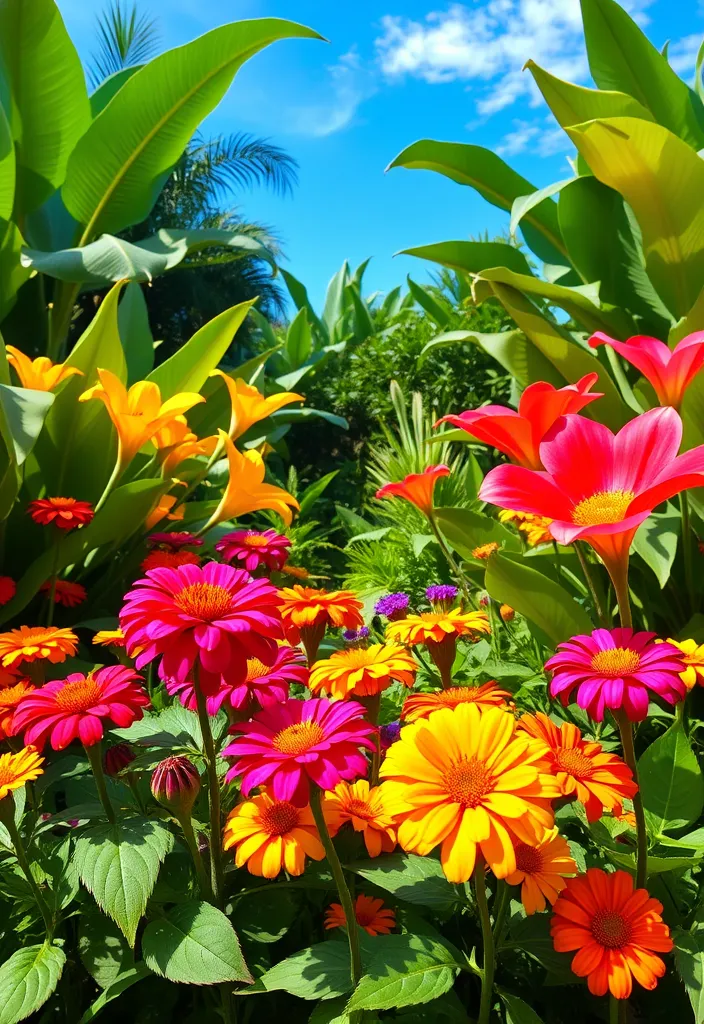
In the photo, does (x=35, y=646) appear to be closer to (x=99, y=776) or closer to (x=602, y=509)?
(x=99, y=776)

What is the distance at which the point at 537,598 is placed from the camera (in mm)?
1103

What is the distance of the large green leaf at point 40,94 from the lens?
210 cm

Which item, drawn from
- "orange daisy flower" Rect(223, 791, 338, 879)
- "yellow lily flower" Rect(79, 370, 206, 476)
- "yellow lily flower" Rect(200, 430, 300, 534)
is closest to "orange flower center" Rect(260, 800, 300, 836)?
"orange daisy flower" Rect(223, 791, 338, 879)

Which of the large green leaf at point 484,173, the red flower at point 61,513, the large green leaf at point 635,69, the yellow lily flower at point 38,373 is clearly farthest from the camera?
the large green leaf at point 484,173

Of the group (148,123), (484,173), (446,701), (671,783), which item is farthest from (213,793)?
(148,123)

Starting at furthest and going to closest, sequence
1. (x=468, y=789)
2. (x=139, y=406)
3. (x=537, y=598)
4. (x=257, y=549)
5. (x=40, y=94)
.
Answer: (x=40, y=94) < (x=139, y=406) < (x=257, y=549) < (x=537, y=598) < (x=468, y=789)

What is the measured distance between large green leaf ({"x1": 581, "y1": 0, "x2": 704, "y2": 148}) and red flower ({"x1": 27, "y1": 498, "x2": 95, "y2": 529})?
180cm

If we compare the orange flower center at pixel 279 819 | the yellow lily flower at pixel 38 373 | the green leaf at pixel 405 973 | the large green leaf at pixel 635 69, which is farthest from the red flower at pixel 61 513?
the large green leaf at pixel 635 69

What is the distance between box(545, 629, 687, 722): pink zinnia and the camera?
1.65 ft

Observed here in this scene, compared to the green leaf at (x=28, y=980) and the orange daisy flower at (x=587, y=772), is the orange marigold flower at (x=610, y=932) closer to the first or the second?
the orange daisy flower at (x=587, y=772)

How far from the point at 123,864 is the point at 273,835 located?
0.13m

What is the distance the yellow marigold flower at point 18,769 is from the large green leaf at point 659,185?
1367mm

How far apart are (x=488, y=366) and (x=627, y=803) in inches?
121

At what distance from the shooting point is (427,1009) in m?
0.57
